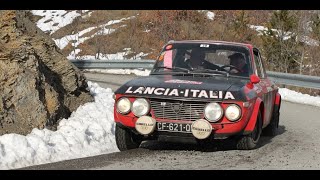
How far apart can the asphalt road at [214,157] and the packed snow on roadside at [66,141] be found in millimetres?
344

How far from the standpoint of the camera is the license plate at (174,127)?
684cm

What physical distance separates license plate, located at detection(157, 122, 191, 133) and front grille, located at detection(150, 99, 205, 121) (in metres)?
0.08

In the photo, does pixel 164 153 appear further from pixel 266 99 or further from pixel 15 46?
pixel 15 46

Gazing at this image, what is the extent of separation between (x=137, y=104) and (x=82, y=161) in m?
1.10

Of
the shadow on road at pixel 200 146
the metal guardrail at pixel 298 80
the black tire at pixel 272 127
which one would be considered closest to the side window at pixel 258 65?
the black tire at pixel 272 127

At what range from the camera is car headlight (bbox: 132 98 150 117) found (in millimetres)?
6977

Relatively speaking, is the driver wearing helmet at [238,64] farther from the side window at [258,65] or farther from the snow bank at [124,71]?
the snow bank at [124,71]

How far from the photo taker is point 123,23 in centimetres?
4525

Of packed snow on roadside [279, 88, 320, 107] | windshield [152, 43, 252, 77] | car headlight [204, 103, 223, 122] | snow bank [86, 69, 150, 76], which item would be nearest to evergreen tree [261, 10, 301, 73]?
snow bank [86, 69, 150, 76]
